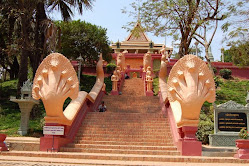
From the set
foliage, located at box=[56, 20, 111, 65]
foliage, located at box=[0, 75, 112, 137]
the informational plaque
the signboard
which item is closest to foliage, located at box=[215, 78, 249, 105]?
the informational plaque

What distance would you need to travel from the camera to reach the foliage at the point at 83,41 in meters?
21.7

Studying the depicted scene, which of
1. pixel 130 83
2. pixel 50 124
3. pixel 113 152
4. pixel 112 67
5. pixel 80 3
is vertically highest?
pixel 80 3

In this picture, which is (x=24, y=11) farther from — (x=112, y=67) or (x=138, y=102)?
(x=112, y=67)

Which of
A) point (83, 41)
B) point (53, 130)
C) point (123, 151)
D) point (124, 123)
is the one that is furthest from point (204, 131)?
point (83, 41)

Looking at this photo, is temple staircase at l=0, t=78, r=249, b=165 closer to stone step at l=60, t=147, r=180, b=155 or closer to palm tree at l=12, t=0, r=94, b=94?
stone step at l=60, t=147, r=180, b=155

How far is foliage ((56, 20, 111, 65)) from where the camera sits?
71.1 ft

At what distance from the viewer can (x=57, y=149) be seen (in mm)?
8352

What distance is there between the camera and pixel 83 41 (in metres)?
21.6

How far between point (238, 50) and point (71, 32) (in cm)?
1149

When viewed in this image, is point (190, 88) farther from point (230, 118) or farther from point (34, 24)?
point (34, 24)

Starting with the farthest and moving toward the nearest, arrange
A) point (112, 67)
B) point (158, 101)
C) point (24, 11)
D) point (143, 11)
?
point (112, 67) < point (143, 11) < point (158, 101) < point (24, 11)

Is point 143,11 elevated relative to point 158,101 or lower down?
elevated

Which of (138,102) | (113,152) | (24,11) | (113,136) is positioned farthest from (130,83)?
(113,152)

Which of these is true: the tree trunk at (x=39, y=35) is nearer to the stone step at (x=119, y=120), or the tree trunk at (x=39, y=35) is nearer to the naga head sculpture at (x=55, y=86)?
the stone step at (x=119, y=120)
